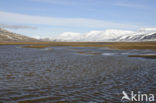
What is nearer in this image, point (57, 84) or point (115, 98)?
point (115, 98)

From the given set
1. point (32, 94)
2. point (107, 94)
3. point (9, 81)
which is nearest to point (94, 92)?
point (107, 94)

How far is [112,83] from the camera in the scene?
1465 centimetres

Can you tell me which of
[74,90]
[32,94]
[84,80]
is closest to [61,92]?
[74,90]

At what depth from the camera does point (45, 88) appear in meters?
12.9

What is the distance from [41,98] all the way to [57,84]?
11.2 feet

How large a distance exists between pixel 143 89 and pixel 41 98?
23.4ft

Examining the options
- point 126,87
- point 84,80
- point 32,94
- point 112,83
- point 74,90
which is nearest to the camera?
point 32,94

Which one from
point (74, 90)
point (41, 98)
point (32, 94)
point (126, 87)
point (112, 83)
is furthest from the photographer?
point (112, 83)

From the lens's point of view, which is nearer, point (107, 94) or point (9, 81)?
point (107, 94)

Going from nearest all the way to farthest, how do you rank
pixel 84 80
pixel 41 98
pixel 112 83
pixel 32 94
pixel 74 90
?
pixel 41 98, pixel 32 94, pixel 74 90, pixel 112 83, pixel 84 80

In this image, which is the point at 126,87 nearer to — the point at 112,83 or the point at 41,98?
the point at 112,83

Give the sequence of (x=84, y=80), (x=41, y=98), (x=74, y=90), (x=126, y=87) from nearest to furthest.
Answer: (x=41, y=98)
(x=74, y=90)
(x=126, y=87)
(x=84, y=80)

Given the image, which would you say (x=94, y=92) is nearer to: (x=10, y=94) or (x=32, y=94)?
(x=32, y=94)

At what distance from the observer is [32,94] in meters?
11.5
